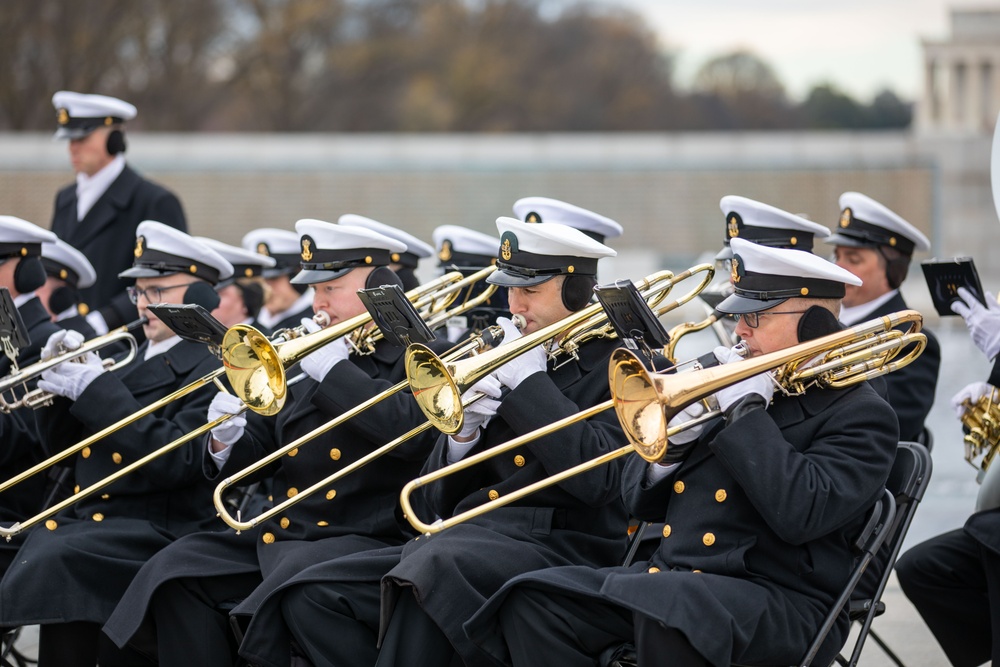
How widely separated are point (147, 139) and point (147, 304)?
1679 cm

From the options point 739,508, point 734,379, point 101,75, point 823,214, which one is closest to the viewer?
point 734,379

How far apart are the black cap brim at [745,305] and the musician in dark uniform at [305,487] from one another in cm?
125

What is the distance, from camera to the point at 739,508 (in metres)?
4.05

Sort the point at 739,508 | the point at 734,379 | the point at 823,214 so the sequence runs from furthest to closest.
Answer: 1. the point at 823,214
2. the point at 739,508
3. the point at 734,379

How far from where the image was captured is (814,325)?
4.07 meters

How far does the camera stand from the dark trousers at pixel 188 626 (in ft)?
15.5

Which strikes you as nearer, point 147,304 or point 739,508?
point 739,508

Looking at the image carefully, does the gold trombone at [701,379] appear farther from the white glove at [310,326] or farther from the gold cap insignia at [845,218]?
the gold cap insignia at [845,218]

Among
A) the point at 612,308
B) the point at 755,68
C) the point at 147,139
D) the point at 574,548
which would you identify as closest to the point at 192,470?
the point at 574,548

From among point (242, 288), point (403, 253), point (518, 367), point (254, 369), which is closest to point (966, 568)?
point (518, 367)

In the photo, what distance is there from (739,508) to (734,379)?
0.46m

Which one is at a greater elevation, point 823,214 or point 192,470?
point 192,470

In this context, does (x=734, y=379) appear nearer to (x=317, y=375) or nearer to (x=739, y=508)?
(x=739, y=508)

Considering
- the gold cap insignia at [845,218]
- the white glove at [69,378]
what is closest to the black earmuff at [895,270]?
the gold cap insignia at [845,218]
